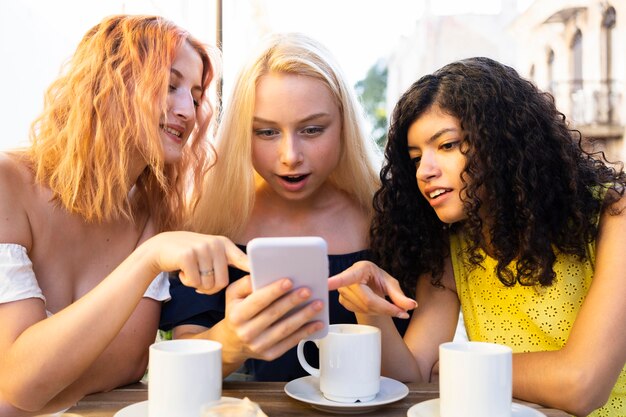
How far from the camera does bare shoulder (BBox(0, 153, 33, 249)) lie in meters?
1.31

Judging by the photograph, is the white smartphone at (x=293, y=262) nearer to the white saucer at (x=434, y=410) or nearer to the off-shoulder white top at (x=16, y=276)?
the white saucer at (x=434, y=410)

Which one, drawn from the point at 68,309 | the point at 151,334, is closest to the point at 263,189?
the point at 151,334

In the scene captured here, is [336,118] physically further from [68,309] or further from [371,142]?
[68,309]

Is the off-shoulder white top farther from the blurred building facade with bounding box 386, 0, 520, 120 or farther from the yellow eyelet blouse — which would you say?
the blurred building facade with bounding box 386, 0, 520, 120

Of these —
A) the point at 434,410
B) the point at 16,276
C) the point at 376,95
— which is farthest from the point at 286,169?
the point at 376,95

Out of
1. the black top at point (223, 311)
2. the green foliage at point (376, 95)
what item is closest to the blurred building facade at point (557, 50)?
the green foliage at point (376, 95)

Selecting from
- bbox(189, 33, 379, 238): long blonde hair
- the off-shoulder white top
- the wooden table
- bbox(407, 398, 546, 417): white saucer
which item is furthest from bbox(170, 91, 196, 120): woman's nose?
bbox(407, 398, 546, 417): white saucer

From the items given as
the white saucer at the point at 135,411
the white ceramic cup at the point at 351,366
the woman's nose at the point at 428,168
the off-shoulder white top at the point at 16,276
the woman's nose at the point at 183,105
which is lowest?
the white saucer at the point at 135,411

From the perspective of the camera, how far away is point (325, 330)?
3.43ft

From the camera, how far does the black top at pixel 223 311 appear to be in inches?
60.7

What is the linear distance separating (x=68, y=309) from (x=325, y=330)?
1.58ft

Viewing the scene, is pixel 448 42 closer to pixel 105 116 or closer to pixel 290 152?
pixel 290 152

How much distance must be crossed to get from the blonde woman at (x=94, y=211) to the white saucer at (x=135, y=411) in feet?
0.58

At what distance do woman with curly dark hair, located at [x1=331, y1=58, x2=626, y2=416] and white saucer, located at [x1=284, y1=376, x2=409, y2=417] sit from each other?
18 centimetres
